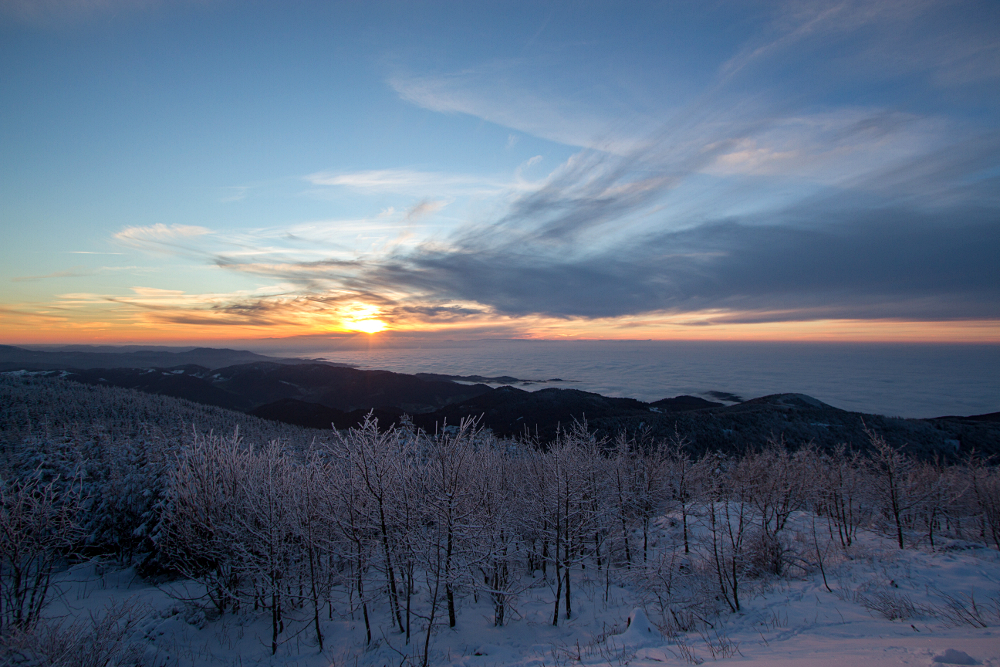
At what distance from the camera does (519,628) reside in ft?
41.8

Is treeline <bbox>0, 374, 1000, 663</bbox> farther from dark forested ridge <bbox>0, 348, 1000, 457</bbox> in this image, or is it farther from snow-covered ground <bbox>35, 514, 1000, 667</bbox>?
dark forested ridge <bbox>0, 348, 1000, 457</bbox>

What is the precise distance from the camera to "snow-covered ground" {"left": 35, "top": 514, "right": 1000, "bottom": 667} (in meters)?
7.28

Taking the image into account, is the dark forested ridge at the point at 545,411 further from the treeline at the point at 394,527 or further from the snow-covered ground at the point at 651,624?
the snow-covered ground at the point at 651,624

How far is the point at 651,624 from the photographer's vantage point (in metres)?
11.7

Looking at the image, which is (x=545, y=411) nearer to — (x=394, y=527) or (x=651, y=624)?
(x=651, y=624)

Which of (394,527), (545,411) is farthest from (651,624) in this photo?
(545,411)

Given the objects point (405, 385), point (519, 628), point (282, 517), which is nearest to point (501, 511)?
point (519, 628)

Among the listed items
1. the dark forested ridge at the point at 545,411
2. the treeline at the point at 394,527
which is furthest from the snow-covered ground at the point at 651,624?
the dark forested ridge at the point at 545,411

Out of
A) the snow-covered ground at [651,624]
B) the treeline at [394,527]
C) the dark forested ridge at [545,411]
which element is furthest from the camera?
the dark forested ridge at [545,411]

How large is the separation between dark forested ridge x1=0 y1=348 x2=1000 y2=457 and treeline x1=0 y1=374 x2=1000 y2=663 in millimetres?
4053

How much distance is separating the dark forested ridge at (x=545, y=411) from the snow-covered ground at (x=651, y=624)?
6.96 metres

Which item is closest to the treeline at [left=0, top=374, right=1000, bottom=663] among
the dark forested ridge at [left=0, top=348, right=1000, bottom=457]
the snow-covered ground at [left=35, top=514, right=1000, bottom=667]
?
the snow-covered ground at [left=35, top=514, right=1000, bottom=667]

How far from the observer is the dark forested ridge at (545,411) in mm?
53156

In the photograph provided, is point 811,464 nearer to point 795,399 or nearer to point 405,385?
point 795,399
